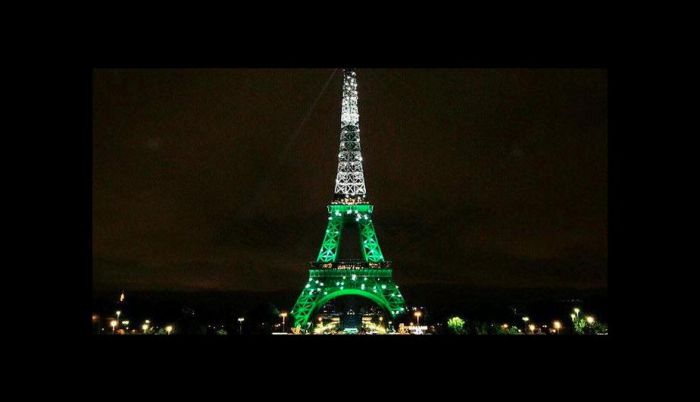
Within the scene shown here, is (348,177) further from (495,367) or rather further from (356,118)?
(495,367)

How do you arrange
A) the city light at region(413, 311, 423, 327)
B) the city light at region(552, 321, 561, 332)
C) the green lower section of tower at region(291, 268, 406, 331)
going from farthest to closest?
the city light at region(413, 311, 423, 327) < the green lower section of tower at region(291, 268, 406, 331) < the city light at region(552, 321, 561, 332)

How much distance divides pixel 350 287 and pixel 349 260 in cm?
102

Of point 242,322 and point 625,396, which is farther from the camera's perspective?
point 242,322

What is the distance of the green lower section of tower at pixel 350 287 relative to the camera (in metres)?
29.0

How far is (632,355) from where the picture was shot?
8289mm

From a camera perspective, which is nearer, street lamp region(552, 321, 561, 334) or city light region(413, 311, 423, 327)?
street lamp region(552, 321, 561, 334)

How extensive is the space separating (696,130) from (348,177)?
20.9 metres

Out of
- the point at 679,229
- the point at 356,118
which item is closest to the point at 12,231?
the point at 679,229

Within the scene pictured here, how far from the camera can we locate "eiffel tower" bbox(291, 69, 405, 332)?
92.9ft

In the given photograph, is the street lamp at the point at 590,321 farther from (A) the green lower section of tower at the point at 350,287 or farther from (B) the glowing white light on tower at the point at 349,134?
(B) the glowing white light on tower at the point at 349,134

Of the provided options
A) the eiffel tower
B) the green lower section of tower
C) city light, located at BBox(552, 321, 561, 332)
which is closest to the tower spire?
the eiffel tower

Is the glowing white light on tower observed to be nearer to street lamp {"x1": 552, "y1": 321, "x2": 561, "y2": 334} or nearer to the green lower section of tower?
the green lower section of tower

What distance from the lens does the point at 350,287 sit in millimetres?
29375

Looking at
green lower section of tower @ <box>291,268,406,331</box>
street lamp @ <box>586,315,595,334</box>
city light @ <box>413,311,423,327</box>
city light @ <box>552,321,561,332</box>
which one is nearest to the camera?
street lamp @ <box>586,315,595,334</box>
